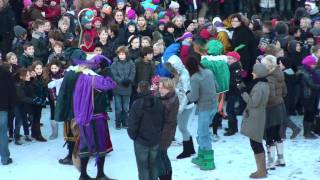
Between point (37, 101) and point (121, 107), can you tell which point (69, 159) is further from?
point (121, 107)

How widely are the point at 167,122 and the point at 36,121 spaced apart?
3.67 meters

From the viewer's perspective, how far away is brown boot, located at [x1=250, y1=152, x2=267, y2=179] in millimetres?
9039

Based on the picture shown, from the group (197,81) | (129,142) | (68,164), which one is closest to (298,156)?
(197,81)

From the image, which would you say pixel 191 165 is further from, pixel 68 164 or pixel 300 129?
pixel 300 129

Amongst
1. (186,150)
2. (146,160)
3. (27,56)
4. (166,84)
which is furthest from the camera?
(27,56)

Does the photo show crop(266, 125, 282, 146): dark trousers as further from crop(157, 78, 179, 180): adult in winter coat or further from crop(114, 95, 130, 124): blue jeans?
crop(114, 95, 130, 124): blue jeans

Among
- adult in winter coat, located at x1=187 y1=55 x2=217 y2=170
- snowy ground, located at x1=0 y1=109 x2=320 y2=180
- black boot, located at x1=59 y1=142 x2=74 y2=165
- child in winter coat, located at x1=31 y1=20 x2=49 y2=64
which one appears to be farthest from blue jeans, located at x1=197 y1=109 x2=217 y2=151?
child in winter coat, located at x1=31 y1=20 x2=49 y2=64

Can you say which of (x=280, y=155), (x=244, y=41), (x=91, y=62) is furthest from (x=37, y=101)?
(x=244, y=41)

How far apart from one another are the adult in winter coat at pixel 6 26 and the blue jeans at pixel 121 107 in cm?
389

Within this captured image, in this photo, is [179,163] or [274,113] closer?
[274,113]

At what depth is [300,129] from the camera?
449 inches

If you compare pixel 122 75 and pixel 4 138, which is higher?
pixel 122 75

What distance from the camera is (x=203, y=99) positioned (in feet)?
30.9

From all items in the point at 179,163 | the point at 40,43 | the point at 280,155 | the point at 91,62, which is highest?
the point at 40,43
